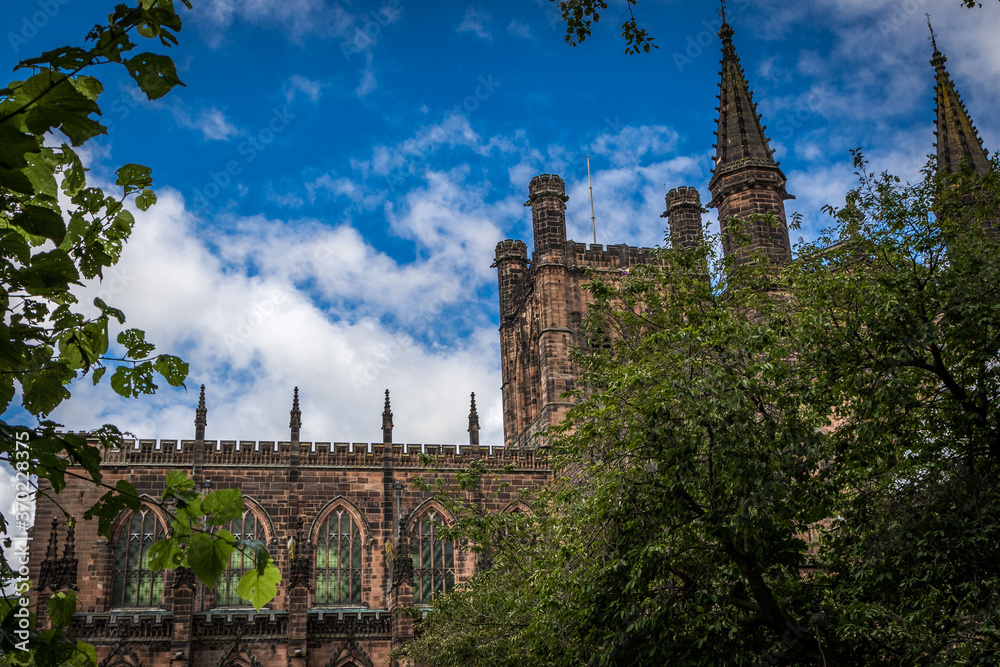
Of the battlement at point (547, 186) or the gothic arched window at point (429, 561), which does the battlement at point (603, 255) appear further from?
the gothic arched window at point (429, 561)

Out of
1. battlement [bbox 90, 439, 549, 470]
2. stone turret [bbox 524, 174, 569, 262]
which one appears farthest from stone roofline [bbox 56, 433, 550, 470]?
stone turret [bbox 524, 174, 569, 262]

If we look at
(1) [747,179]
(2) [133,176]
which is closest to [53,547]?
(1) [747,179]

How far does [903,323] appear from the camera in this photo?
10125 millimetres

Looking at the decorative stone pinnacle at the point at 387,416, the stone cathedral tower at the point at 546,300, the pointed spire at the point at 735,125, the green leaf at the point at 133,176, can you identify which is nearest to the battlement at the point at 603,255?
the stone cathedral tower at the point at 546,300

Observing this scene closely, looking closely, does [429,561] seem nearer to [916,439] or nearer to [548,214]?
[548,214]

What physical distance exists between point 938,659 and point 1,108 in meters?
9.07

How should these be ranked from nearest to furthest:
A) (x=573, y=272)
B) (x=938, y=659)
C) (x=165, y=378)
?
(x=165, y=378), (x=938, y=659), (x=573, y=272)

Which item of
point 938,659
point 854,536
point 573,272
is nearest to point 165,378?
point 938,659

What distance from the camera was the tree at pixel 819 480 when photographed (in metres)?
9.67

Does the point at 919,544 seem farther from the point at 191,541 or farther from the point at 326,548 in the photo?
the point at 326,548

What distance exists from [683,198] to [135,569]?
25.2 m

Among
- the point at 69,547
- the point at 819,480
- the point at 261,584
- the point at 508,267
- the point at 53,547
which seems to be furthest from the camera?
the point at 508,267

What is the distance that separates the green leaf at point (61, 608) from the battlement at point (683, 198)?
35426mm

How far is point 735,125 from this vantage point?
21.8m
